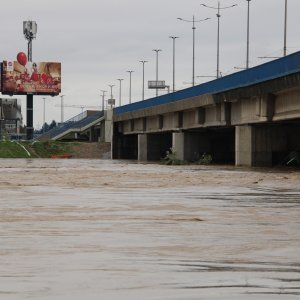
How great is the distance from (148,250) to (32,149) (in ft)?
292

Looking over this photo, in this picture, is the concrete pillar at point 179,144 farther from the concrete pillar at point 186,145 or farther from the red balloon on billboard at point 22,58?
the red balloon on billboard at point 22,58

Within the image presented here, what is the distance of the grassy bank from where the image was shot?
8888 centimetres

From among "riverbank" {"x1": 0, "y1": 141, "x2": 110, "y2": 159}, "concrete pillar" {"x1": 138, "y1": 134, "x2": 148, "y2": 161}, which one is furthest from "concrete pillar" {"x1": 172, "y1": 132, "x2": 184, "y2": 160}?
"riverbank" {"x1": 0, "y1": 141, "x2": 110, "y2": 159}

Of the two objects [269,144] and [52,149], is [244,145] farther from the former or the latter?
[52,149]

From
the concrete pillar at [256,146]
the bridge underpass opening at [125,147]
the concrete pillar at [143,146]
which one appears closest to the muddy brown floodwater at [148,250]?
the concrete pillar at [256,146]

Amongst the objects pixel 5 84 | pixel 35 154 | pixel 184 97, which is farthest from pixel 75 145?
pixel 184 97

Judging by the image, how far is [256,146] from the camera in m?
44.5

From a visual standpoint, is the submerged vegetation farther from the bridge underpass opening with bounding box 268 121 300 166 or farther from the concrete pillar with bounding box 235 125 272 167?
the bridge underpass opening with bounding box 268 121 300 166

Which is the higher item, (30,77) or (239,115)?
(30,77)

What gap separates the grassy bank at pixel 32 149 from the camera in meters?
88.9

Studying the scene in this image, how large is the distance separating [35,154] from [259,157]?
173 ft

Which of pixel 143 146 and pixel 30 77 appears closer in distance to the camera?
pixel 143 146

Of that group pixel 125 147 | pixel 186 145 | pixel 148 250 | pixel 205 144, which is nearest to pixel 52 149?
pixel 125 147

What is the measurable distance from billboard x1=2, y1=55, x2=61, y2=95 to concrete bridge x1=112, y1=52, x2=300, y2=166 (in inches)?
2036
